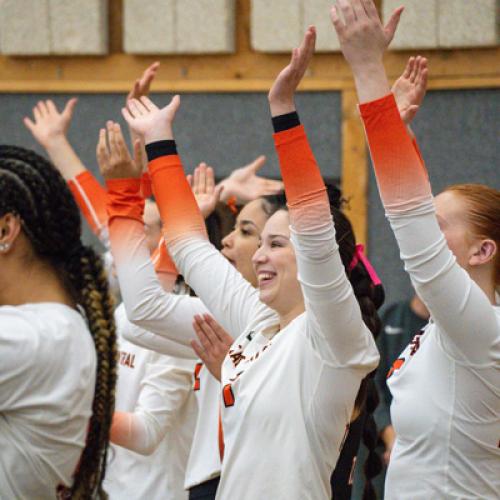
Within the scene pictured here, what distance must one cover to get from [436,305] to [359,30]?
21.5 inches

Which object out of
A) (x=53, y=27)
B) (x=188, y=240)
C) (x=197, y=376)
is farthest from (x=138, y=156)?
(x=53, y=27)

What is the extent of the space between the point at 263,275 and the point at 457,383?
542 millimetres

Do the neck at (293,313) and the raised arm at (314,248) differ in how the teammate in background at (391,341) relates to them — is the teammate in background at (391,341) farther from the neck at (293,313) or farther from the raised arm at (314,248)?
the raised arm at (314,248)

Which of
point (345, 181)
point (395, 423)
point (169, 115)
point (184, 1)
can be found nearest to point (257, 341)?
point (395, 423)

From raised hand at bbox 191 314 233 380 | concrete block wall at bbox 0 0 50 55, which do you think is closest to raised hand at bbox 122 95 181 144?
raised hand at bbox 191 314 233 380

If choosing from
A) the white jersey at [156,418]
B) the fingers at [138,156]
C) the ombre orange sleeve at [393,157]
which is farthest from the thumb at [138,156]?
the ombre orange sleeve at [393,157]

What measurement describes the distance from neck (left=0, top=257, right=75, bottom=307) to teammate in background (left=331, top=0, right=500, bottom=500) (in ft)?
2.15

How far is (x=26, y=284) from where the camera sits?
72.4 inches

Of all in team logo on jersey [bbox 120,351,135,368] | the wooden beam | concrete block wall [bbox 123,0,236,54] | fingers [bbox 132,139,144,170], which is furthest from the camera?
concrete block wall [bbox 123,0,236,54]

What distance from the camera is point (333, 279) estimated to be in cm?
208

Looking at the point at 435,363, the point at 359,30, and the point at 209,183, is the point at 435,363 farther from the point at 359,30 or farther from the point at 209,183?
the point at 209,183

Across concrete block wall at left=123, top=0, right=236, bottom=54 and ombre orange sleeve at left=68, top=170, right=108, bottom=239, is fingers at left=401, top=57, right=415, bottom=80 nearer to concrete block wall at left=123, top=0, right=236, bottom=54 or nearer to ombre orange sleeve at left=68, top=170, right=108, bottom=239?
ombre orange sleeve at left=68, top=170, right=108, bottom=239

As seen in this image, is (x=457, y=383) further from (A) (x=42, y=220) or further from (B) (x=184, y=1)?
(B) (x=184, y=1)

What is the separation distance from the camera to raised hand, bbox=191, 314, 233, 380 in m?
2.60
